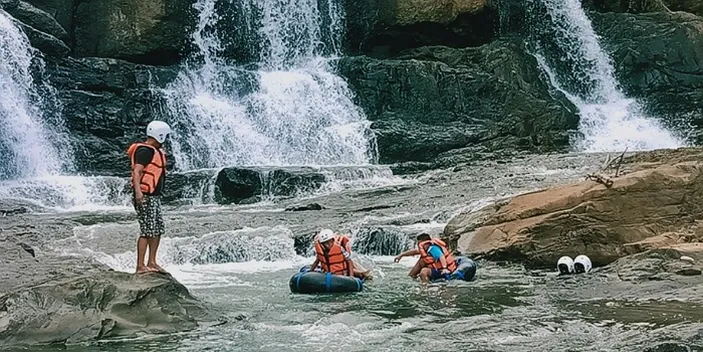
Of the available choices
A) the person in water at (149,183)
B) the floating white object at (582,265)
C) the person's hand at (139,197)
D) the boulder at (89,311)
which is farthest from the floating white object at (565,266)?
the person's hand at (139,197)

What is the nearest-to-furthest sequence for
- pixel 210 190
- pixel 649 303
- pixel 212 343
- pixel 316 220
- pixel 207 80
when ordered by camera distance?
1. pixel 212 343
2. pixel 649 303
3. pixel 316 220
4. pixel 210 190
5. pixel 207 80

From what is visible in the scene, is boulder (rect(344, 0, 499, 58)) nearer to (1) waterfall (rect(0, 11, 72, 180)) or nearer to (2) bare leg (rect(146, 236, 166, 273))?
(1) waterfall (rect(0, 11, 72, 180))

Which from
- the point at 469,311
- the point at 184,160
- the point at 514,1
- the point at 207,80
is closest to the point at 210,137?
the point at 184,160

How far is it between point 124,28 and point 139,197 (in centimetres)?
2008

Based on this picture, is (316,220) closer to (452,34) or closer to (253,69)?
(253,69)

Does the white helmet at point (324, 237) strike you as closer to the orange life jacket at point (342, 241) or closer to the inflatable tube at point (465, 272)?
the orange life jacket at point (342, 241)

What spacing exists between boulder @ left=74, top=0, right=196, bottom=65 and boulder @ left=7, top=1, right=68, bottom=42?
4.03 feet

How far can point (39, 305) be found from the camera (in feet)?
24.1

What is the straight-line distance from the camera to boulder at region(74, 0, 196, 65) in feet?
88.2

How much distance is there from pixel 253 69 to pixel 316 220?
43.4 feet

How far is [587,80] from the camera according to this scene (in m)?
29.6

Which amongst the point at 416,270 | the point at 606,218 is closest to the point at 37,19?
the point at 416,270

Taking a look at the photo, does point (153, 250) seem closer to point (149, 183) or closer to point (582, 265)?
point (149, 183)

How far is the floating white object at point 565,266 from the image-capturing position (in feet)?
34.9
